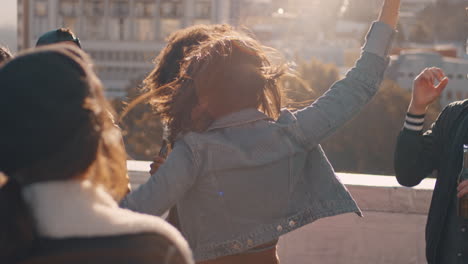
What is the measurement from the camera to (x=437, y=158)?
8.79ft

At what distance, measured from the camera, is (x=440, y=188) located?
252cm

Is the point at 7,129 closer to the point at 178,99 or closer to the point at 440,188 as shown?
the point at 178,99

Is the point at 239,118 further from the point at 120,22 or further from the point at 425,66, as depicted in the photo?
the point at 120,22

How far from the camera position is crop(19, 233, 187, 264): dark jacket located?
4.05 ft

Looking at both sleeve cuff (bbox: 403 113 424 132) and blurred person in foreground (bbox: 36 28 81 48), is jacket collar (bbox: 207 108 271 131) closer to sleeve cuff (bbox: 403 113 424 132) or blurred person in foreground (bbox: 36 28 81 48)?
sleeve cuff (bbox: 403 113 424 132)

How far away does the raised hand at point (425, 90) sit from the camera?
8.55ft

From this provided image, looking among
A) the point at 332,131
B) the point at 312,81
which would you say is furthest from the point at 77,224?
the point at 312,81

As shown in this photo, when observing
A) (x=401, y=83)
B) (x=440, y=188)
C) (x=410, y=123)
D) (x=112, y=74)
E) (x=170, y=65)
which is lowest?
(x=112, y=74)

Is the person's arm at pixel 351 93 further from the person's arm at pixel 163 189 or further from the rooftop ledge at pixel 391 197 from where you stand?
the rooftop ledge at pixel 391 197

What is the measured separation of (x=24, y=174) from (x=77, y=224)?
128 mm

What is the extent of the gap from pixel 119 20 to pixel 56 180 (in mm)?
108249

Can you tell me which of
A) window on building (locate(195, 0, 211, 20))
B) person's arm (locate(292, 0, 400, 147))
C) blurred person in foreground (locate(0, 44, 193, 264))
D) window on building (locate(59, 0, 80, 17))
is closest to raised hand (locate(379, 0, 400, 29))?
person's arm (locate(292, 0, 400, 147))

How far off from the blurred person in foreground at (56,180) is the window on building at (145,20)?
106 m

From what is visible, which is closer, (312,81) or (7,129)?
→ (7,129)
